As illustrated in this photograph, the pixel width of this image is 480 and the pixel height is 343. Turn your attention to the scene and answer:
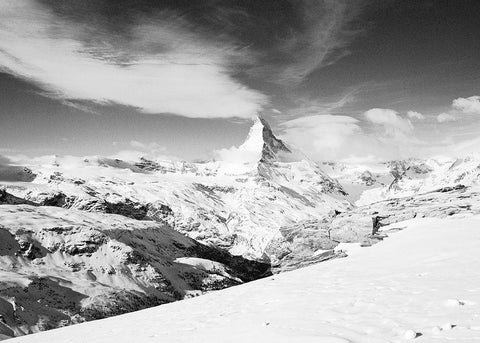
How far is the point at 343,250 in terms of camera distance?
39.4m

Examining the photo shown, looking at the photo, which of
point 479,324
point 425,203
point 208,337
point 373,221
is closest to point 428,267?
point 479,324

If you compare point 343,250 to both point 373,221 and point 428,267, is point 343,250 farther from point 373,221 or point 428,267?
point 428,267

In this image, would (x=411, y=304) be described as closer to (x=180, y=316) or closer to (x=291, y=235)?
(x=180, y=316)

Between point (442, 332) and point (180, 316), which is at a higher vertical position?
point (442, 332)

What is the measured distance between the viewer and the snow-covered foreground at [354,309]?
11.3m

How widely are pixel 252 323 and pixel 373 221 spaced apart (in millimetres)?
31293

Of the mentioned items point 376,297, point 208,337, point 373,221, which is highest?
point 373,221

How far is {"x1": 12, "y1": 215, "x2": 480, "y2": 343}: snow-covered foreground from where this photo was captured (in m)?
11.3

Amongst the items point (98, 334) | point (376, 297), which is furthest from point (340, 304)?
point (98, 334)

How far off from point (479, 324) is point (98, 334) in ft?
53.7

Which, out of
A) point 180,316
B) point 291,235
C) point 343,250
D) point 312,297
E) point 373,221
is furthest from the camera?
point 291,235

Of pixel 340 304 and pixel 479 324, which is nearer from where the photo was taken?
pixel 479 324

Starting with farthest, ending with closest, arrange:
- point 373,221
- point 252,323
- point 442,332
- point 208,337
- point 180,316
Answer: point 373,221
point 180,316
point 252,323
point 208,337
point 442,332

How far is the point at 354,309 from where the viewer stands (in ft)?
46.8
